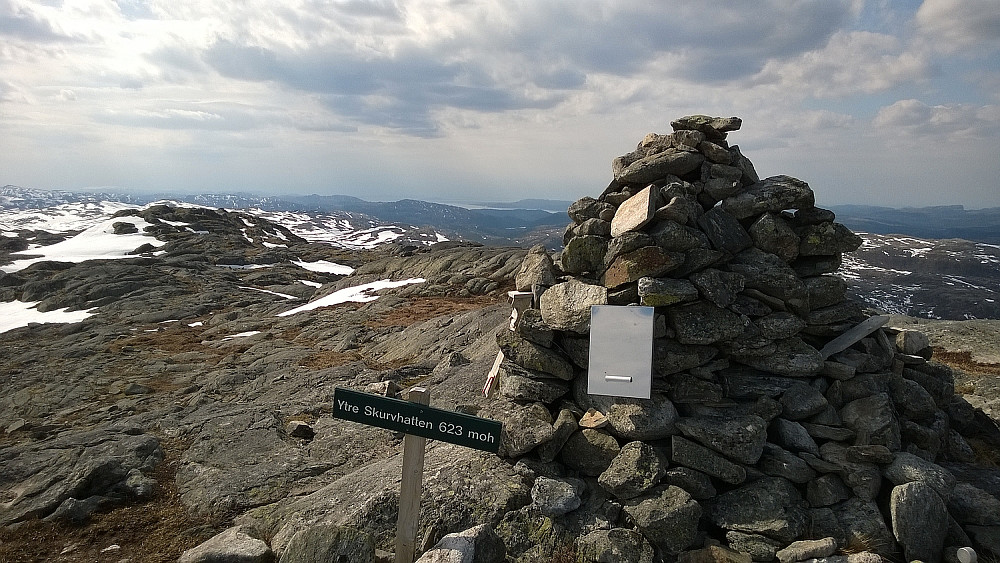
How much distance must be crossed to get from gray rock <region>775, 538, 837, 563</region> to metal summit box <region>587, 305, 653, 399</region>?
3290mm

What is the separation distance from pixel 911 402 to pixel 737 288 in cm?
505

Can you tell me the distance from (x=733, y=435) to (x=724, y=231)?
458cm

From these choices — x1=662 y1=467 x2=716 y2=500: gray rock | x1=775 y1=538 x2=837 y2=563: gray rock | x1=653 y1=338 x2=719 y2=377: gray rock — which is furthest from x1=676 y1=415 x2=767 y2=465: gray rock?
x1=775 y1=538 x2=837 y2=563: gray rock

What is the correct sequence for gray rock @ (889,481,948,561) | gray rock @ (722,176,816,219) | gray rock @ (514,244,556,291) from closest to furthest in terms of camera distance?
gray rock @ (889,481,948,561) < gray rock @ (722,176,816,219) < gray rock @ (514,244,556,291)

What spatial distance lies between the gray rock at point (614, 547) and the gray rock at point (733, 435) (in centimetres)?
219

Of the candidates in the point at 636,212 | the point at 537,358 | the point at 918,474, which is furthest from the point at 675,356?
the point at 918,474

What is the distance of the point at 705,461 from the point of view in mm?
9664

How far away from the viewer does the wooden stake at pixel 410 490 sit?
7836 millimetres

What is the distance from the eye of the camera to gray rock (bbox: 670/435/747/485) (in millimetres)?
9555

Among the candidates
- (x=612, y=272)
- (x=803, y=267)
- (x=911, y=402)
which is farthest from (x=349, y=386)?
(x=911, y=402)

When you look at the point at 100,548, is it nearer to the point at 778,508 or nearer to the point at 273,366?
the point at 778,508

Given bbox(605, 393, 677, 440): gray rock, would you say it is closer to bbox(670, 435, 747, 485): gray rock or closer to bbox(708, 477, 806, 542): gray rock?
bbox(670, 435, 747, 485): gray rock

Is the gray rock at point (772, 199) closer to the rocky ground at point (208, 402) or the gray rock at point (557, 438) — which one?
the gray rock at point (557, 438)

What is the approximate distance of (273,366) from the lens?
25.7 m
